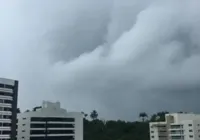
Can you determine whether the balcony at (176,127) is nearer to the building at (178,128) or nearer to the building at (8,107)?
the building at (178,128)

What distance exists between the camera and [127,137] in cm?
9781

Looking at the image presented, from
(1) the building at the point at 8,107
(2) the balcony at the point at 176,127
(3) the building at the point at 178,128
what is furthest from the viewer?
(2) the balcony at the point at 176,127

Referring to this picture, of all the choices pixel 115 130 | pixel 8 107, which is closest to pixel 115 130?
pixel 115 130

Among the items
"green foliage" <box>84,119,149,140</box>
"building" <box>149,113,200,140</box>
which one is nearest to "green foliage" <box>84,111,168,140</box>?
"green foliage" <box>84,119,149,140</box>

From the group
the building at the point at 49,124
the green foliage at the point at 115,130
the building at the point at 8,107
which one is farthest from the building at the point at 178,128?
the building at the point at 8,107

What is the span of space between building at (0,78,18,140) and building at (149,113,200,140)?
37910mm

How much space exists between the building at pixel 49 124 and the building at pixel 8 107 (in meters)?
11.9

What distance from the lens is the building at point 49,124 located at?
78.9 metres

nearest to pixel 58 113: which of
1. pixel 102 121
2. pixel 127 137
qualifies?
pixel 127 137

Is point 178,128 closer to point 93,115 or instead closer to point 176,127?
point 176,127

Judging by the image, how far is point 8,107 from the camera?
217ft

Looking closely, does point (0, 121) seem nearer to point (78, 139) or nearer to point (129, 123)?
point (78, 139)

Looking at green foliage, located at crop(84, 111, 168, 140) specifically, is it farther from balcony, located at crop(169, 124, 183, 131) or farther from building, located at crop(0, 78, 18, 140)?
building, located at crop(0, 78, 18, 140)

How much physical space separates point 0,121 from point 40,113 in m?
17.1
